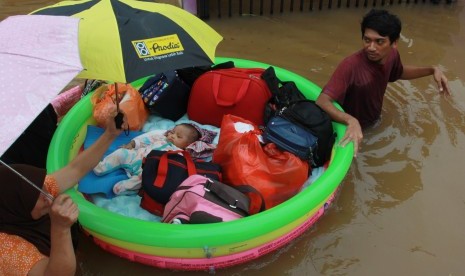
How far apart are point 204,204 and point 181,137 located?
94cm

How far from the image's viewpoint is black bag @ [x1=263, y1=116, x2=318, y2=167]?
301 cm

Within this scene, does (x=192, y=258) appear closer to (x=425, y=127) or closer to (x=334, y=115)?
(x=334, y=115)

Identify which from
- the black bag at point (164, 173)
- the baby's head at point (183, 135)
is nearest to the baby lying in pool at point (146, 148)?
the baby's head at point (183, 135)

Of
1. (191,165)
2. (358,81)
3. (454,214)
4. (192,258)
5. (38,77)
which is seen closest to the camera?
(38,77)

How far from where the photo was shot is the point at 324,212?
3.06 m

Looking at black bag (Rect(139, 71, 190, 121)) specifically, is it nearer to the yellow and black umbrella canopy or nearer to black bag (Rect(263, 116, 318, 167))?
black bag (Rect(263, 116, 318, 167))

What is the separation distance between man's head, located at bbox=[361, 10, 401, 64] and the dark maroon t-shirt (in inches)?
4.8

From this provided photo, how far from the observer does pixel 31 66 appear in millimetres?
1771

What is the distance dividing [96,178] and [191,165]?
2.25ft

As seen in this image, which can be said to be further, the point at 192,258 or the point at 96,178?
the point at 96,178

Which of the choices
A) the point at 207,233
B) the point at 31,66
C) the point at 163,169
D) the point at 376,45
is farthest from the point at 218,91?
the point at 31,66

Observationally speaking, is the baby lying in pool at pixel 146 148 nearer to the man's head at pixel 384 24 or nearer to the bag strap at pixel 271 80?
the bag strap at pixel 271 80

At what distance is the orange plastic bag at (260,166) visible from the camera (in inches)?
112

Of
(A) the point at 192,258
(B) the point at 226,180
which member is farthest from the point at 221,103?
(A) the point at 192,258
